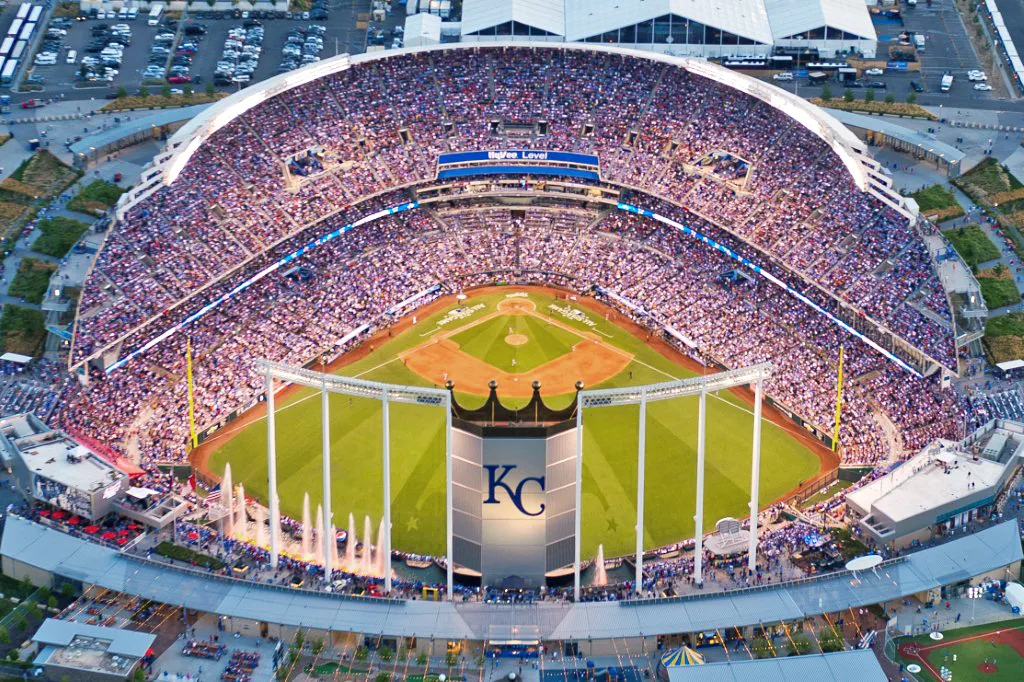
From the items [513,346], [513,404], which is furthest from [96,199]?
[513,404]

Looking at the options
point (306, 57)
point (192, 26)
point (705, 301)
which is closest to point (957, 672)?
point (705, 301)

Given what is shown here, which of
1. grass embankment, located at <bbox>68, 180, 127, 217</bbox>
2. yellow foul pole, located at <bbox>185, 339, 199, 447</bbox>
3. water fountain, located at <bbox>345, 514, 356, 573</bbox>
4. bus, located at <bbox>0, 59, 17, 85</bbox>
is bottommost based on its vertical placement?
water fountain, located at <bbox>345, 514, 356, 573</bbox>

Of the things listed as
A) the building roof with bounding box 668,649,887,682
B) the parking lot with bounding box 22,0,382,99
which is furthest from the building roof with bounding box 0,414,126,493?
the parking lot with bounding box 22,0,382,99

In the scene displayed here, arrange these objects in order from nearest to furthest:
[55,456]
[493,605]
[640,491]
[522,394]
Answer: [493,605] → [640,491] → [55,456] → [522,394]

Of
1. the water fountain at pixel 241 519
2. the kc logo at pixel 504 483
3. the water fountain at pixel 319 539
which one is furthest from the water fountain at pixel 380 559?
the water fountain at pixel 241 519

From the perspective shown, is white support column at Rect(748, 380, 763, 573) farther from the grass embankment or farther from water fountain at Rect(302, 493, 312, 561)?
the grass embankment

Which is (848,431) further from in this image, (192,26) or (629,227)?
(192,26)

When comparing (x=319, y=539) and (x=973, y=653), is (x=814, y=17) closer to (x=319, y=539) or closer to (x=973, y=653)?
(x=319, y=539)
